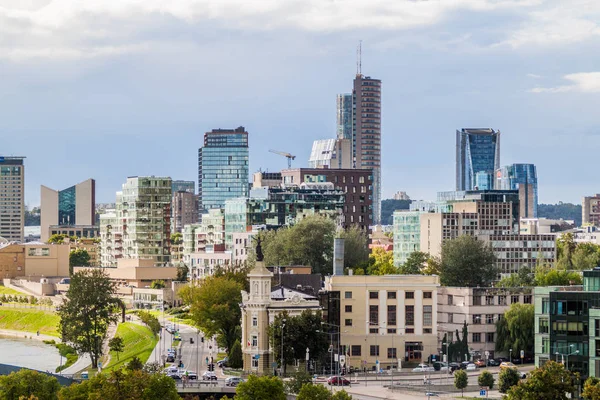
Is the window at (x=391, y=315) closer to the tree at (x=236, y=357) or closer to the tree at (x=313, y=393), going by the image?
the tree at (x=236, y=357)

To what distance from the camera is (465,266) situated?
157m

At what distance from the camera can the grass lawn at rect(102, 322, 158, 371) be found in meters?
144

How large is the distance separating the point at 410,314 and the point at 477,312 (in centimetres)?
612

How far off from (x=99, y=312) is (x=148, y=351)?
33.6 feet

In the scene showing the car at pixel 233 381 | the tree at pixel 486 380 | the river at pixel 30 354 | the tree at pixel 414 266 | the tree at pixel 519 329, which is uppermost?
the tree at pixel 414 266

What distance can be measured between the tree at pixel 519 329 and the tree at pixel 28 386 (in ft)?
131

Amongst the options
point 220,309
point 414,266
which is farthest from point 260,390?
point 414,266

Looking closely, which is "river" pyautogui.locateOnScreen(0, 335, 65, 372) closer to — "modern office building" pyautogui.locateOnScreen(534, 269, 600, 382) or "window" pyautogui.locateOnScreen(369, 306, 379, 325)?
"window" pyautogui.locateOnScreen(369, 306, 379, 325)

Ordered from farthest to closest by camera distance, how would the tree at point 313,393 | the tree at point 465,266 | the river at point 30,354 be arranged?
the river at point 30,354 → the tree at point 465,266 → the tree at point 313,393

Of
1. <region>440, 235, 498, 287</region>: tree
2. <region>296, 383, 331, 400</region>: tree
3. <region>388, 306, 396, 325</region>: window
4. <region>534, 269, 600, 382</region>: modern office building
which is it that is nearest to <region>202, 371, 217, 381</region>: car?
<region>388, 306, 396, 325</region>: window

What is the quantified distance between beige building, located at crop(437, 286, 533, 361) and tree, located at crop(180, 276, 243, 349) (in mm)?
17914

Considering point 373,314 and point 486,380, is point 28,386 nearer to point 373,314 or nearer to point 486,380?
point 486,380

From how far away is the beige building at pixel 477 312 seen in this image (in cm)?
12275

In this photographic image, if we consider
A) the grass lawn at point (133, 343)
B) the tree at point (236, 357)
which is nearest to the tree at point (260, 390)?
the tree at point (236, 357)
